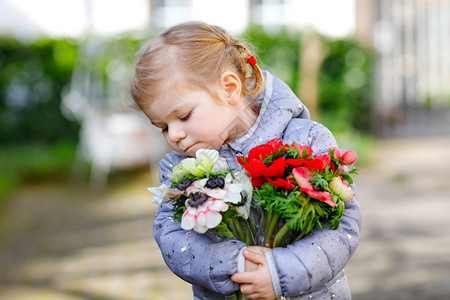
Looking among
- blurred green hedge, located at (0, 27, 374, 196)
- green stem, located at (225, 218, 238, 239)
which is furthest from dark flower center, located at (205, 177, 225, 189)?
blurred green hedge, located at (0, 27, 374, 196)

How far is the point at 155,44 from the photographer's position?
1.82 m

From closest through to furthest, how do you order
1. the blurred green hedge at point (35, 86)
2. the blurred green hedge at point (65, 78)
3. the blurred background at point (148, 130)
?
the blurred background at point (148, 130) → the blurred green hedge at point (65, 78) → the blurred green hedge at point (35, 86)

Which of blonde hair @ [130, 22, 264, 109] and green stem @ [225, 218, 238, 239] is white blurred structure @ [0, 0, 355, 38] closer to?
blonde hair @ [130, 22, 264, 109]

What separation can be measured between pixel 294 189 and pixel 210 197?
0.21 meters

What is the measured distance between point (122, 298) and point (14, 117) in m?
→ 6.83

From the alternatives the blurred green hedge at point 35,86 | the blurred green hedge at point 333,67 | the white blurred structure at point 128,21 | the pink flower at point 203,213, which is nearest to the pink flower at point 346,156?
the pink flower at point 203,213

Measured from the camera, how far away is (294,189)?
5.04ft

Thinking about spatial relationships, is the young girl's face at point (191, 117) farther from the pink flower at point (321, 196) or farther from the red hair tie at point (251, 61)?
the pink flower at point (321, 196)

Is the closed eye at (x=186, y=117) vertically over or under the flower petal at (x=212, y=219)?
over

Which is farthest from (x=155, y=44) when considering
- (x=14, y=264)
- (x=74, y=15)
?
(x=74, y=15)

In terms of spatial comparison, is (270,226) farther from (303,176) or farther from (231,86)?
(231,86)

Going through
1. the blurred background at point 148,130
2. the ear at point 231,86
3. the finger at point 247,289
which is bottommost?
the blurred background at point 148,130

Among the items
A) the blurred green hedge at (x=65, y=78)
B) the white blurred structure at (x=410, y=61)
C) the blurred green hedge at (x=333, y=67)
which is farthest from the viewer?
the white blurred structure at (x=410, y=61)

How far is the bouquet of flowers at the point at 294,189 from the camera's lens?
1.52m
